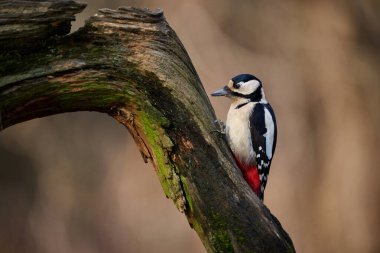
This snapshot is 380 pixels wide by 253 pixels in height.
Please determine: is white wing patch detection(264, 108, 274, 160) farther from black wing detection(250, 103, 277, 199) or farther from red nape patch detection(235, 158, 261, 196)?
red nape patch detection(235, 158, 261, 196)

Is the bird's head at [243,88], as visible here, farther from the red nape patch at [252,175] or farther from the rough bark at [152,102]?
the rough bark at [152,102]

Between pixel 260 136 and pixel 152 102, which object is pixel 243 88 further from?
pixel 152 102

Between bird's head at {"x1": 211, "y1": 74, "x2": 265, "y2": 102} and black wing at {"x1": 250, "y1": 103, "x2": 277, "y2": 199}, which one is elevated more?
bird's head at {"x1": 211, "y1": 74, "x2": 265, "y2": 102}

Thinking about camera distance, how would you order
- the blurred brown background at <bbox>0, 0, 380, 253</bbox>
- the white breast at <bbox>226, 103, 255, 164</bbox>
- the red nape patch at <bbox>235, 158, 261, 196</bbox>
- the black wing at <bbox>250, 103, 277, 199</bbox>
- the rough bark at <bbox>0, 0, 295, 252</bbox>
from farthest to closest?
the blurred brown background at <bbox>0, 0, 380, 253</bbox> < the black wing at <bbox>250, 103, 277, 199</bbox> < the white breast at <bbox>226, 103, 255, 164</bbox> < the red nape patch at <bbox>235, 158, 261, 196</bbox> < the rough bark at <bbox>0, 0, 295, 252</bbox>

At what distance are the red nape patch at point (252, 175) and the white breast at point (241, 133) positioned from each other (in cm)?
5

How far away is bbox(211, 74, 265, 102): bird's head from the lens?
173 inches

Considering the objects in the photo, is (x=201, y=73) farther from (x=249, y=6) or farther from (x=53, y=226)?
(x=53, y=226)

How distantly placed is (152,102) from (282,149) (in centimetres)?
487

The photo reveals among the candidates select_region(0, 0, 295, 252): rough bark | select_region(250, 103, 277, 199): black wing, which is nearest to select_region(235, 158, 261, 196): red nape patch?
select_region(250, 103, 277, 199): black wing

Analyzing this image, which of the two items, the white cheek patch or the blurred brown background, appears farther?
the blurred brown background

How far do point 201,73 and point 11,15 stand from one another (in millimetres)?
5008

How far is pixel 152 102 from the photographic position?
3.31 metres

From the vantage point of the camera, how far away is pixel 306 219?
8.17 metres

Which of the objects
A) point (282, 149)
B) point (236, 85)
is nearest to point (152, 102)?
point (236, 85)
